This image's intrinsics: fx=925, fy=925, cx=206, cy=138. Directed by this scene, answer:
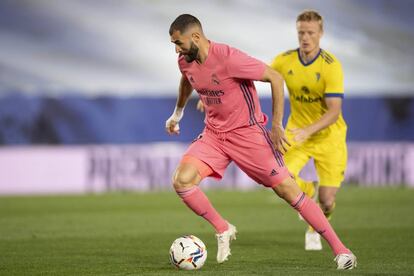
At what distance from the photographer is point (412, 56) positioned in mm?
24359

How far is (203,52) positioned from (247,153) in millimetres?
1038

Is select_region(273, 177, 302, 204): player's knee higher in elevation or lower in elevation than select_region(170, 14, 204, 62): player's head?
lower

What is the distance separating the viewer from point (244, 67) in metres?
8.45

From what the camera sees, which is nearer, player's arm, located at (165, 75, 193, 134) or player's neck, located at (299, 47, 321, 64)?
player's arm, located at (165, 75, 193, 134)

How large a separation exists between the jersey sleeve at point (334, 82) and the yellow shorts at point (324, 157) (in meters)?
0.78

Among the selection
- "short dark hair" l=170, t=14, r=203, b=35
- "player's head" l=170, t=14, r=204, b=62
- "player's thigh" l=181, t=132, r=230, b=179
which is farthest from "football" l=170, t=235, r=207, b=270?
"short dark hair" l=170, t=14, r=203, b=35

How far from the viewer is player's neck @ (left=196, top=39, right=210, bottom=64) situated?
8570 millimetres

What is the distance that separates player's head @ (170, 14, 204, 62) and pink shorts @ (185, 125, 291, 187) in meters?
0.92

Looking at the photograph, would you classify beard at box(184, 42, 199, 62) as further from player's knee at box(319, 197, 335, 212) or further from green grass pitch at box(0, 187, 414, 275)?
player's knee at box(319, 197, 335, 212)

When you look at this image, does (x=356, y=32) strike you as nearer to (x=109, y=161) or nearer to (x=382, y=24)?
(x=382, y=24)

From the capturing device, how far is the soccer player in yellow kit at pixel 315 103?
10328 mm

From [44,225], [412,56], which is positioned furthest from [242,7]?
[44,225]

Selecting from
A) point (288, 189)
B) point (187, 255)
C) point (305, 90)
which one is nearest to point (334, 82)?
point (305, 90)

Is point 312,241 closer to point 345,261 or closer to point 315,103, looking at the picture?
point 315,103
